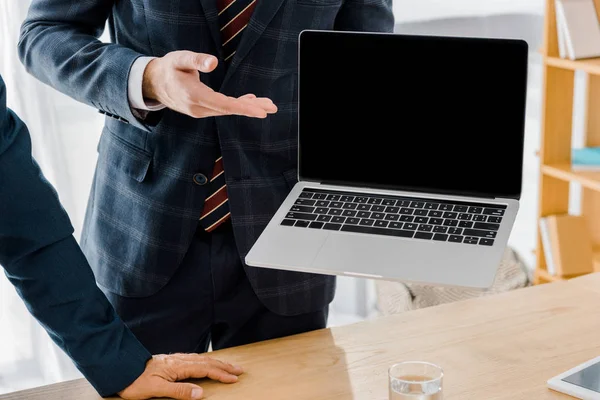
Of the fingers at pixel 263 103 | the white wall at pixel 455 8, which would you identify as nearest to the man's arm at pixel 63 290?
the fingers at pixel 263 103

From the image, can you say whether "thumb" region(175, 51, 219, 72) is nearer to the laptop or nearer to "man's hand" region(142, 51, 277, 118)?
"man's hand" region(142, 51, 277, 118)

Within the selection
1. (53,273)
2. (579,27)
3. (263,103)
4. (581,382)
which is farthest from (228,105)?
(579,27)

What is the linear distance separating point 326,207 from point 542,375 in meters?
0.42

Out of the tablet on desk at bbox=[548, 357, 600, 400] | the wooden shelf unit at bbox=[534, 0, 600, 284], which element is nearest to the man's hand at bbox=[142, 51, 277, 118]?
the tablet on desk at bbox=[548, 357, 600, 400]

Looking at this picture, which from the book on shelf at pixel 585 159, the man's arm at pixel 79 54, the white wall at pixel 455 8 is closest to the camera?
the man's arm at pixel 79 54

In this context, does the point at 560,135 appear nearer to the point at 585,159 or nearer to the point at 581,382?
the point at 585,159

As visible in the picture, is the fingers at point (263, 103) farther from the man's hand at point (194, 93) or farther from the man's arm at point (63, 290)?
the man's arm at point (63, 290)

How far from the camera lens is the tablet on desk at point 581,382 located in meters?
1.24

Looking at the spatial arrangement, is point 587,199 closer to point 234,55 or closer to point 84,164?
point 84,164

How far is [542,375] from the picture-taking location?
51.6 inches

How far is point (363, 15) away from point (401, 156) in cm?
30

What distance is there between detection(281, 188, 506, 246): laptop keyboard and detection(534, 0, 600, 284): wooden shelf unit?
151cm

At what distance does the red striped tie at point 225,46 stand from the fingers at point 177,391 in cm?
33

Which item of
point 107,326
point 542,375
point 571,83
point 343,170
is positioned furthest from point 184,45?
point 571,83
